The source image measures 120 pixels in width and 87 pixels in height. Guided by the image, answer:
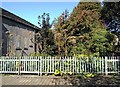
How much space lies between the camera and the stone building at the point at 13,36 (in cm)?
1904

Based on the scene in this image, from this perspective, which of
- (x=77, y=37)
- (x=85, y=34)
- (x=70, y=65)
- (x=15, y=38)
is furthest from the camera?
(x=15, y=38)

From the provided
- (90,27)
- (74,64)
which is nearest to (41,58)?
(74,64)

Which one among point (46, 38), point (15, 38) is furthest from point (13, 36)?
point (46, 38)

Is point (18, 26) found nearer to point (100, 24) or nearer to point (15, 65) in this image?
point (100, 24)

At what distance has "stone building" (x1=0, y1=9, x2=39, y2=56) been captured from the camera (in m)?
19.0

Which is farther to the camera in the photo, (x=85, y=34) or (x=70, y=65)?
(x=85, y=34)

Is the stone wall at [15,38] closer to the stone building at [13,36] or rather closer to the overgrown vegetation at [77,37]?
the stone building at [13,36]

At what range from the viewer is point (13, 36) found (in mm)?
22062

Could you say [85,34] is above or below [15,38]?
above

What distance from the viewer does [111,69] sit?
1434cm

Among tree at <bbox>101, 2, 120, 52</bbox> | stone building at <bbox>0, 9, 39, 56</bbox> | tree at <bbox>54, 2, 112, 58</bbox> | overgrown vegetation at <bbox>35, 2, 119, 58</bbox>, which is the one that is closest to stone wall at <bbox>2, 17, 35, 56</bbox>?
stone building at <bbox>0, 9, 39, 56</bbox>

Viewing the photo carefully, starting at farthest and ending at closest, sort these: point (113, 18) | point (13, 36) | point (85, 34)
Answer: point (13, 36) < point (85, 34) < point (113, 18)

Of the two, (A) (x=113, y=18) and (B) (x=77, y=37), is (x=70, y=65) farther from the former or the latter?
(A) (x=113, y=18)

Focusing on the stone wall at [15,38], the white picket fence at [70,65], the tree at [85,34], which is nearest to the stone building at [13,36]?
the stone wall at [15,38]
